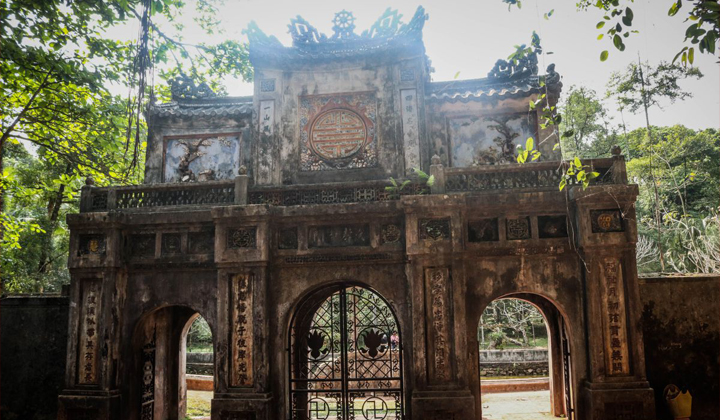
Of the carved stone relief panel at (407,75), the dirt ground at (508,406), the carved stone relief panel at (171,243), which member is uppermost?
the carved stone relief panel at (407,75)

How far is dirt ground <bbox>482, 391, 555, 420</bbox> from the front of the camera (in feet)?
33.7

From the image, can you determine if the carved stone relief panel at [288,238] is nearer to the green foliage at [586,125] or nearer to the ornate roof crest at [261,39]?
the ornate roof crest at [261,39]

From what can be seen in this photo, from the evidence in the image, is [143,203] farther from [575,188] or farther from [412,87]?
[575,188]

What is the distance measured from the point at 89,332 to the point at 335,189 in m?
5.00

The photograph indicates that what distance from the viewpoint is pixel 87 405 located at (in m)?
8.41

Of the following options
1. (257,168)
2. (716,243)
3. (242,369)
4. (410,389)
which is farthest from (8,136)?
(716,243)

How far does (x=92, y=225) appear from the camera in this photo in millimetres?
8891

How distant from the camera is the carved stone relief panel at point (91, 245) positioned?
8898 millimetres

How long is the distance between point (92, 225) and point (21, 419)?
4002 millimetres

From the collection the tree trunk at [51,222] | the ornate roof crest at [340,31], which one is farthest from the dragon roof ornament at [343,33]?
the tree trunk at [51,222]

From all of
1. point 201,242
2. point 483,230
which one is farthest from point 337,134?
point 483,230

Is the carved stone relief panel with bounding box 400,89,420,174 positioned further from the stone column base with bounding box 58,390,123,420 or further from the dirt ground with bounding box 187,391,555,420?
the stone column base with bounding box 58,390,123,420

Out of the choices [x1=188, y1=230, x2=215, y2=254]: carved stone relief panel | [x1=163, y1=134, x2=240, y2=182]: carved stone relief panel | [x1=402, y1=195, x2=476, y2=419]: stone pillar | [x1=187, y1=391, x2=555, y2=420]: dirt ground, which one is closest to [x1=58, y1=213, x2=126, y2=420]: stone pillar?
[x1=188, y1=230, x2=215, y2=254]: carved stone relief panel

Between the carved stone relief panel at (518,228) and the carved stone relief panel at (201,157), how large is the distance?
5766 mm
